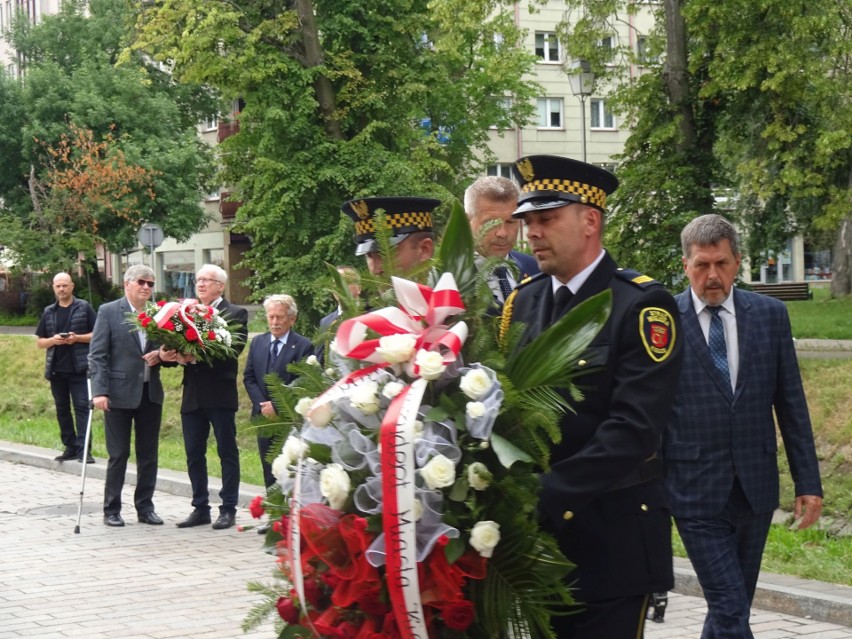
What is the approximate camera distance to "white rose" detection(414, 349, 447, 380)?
342 centimetres

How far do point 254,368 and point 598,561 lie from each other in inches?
319

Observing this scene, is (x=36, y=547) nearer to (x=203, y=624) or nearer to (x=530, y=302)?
(x=203, y=624)

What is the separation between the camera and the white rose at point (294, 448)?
3.64m

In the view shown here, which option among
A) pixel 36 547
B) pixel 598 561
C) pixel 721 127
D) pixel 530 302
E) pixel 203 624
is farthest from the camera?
pixel 721 127

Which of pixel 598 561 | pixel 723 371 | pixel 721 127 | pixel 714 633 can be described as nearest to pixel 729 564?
pixel 714 633

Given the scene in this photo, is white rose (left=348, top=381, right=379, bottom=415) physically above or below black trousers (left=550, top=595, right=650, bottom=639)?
above

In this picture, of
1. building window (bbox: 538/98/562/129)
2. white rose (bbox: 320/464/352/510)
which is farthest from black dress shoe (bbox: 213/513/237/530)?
building window (bbox: 538/98/562/129)

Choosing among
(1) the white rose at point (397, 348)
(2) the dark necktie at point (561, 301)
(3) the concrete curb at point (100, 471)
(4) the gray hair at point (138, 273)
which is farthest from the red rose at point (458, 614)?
(4) the gray hair at point (138, 273)

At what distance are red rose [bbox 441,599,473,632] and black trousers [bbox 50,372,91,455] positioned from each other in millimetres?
13677

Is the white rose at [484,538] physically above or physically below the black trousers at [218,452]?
above

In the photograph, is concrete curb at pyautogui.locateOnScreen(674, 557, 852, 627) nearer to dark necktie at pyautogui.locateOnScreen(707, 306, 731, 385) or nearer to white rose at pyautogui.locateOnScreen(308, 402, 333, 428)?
dark necktie at pyautogui.locateOnScreen(707, 306, 731, 385)

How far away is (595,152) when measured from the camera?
60.4 metres

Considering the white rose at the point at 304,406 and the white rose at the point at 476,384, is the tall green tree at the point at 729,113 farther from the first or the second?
the white rose at the point at 476,384

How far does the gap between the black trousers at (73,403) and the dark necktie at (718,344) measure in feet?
39.6
